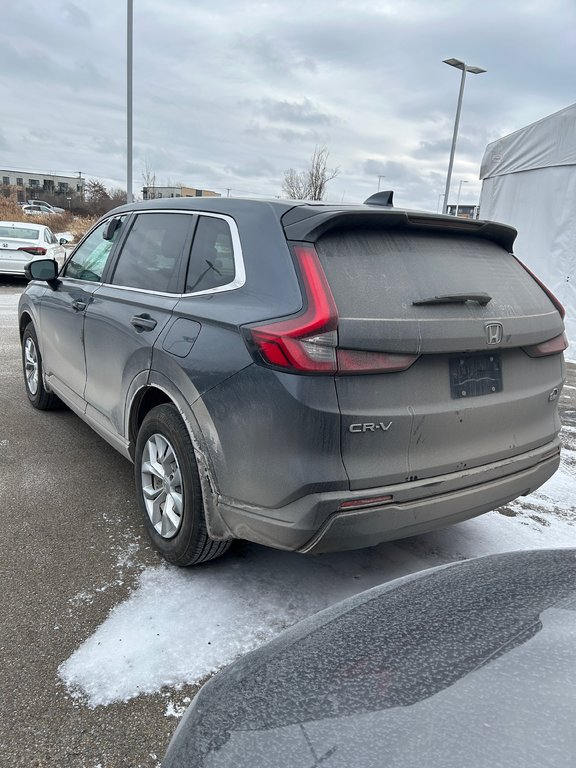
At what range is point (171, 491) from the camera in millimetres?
2838

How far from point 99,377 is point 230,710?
8.67 feet

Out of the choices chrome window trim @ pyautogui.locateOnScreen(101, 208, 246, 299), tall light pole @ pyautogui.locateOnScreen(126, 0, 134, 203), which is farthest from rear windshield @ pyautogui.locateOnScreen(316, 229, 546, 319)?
tall light pole @ pyautogui.locateOnScreen(126, 0, 134, 203)

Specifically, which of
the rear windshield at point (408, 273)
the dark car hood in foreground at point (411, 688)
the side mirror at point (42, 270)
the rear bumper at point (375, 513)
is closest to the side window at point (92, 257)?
the side mirror at point (42, 270)

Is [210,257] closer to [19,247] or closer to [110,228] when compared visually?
[110,228]

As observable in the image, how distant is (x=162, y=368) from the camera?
2.76 metres

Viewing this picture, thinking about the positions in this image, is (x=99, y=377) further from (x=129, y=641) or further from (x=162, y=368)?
(x=129, y=641)

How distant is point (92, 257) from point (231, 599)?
2.63 meters

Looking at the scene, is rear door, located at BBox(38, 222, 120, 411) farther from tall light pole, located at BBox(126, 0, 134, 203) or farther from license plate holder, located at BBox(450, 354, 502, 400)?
tall light pole, located at BBox(126, 0, 134, 203)

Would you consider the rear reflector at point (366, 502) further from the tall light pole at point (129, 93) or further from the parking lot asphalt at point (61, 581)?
the tall light pole at point (129, 93)

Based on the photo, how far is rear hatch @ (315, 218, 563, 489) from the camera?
7.23ft

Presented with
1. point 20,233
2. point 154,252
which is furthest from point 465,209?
point 154,252

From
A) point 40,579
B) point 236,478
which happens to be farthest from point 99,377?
point 236,478

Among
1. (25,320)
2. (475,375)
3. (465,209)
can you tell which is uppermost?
(465,209)

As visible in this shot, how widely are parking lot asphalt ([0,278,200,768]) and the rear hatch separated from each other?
3.89ft
